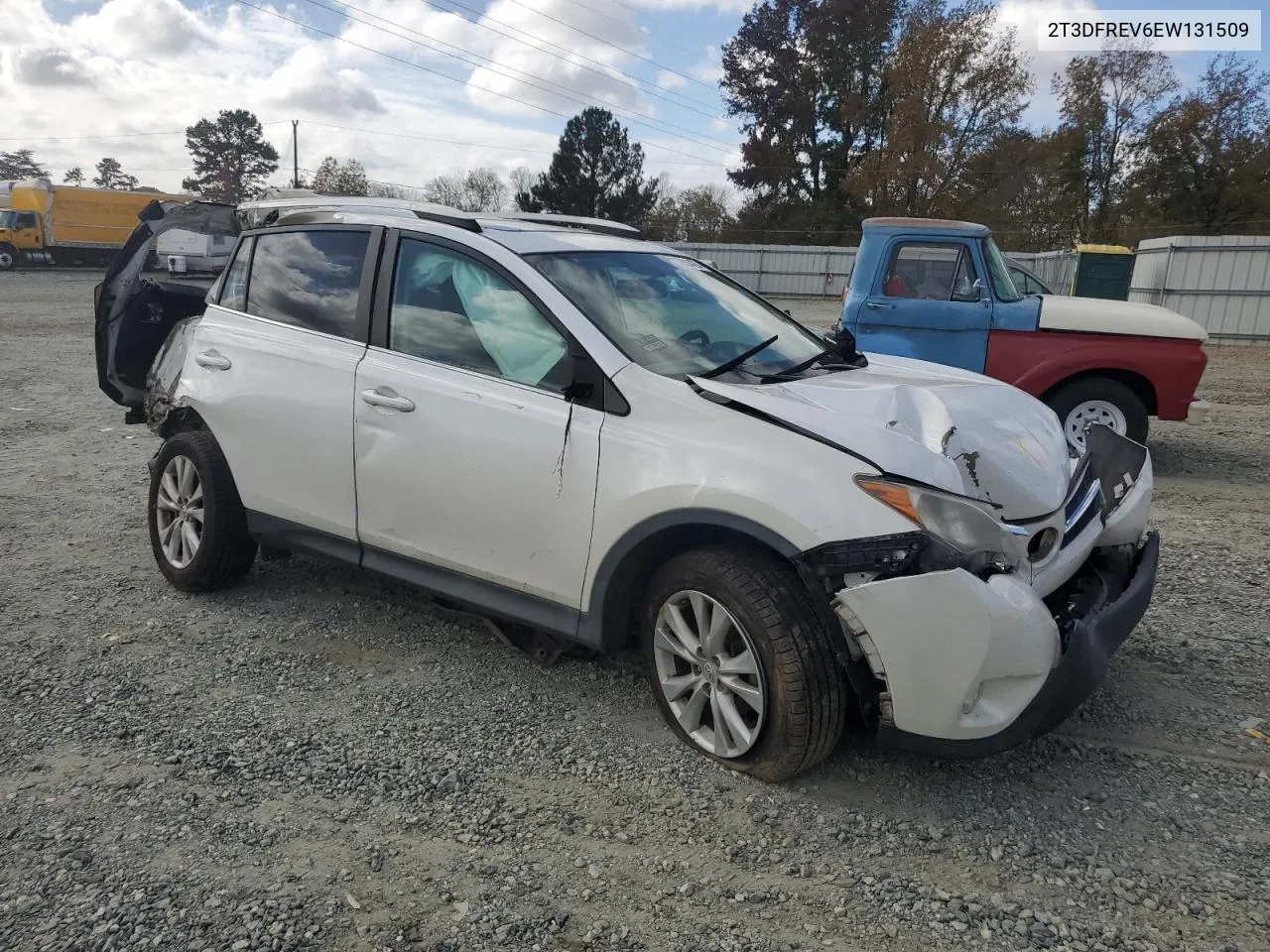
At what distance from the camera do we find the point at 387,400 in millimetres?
3709

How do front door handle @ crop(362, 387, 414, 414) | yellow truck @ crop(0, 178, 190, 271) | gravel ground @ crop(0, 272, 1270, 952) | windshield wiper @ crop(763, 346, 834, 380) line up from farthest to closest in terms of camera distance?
yellow truck @ crop(0, 178, 190, 271), front door handle @ crop(362, 387, 414, 414), windshield wiper @ crop(763, 346, 834, 380), gravel ground @ crop(0, 272, 1270, 952)

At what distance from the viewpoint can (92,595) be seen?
4.63m

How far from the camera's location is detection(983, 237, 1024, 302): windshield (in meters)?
7.63

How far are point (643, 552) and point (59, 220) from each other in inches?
1681

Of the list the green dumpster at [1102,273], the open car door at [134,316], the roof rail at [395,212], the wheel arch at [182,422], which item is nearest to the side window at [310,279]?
the roof rail at [395,212]

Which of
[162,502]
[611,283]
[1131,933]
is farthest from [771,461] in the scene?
[162,502]

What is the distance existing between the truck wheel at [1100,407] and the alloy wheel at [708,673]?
17.4 ft

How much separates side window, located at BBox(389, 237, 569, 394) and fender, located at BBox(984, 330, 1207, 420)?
5.21 meters

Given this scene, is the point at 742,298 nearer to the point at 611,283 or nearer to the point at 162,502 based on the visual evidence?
the point at 611,283

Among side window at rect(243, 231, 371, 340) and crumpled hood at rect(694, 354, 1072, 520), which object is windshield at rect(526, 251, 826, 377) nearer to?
crumpled hood at rect(694, 354, 1072, 520)

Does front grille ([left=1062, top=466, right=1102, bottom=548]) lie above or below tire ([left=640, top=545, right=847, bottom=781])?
above

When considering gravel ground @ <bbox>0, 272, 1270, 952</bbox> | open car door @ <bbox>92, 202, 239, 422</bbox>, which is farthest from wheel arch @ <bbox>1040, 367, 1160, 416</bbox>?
open car door @ <bbox>92, 202, 239, 422</bbox>

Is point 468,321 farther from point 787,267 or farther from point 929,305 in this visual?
point 787,267

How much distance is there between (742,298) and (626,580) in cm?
173
